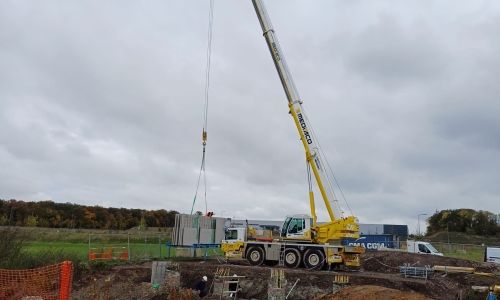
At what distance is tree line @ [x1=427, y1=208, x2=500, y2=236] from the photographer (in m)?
93.9

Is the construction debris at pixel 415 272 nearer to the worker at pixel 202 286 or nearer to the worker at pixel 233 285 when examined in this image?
the worker at pixel 233 285

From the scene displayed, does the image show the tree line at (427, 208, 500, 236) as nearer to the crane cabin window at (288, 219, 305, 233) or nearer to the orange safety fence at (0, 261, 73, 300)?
the crane cabin window at (288, 219, 305, 233)

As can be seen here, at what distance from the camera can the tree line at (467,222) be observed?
9388cm

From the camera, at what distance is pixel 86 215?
315 feet

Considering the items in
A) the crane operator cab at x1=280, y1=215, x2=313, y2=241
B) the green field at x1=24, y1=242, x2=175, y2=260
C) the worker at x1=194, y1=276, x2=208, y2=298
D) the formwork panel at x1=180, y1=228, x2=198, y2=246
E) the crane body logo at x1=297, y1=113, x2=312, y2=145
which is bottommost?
the worker at x1=194, y1=276, x2=208, y2=298

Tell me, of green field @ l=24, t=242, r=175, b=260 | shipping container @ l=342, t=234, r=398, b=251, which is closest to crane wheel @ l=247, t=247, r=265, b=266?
green field @ l=24, t=242, r=175, b=260

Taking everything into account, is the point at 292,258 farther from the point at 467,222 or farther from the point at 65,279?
the point at 467,222

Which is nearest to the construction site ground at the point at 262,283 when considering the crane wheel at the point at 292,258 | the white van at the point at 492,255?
the crane wheel at the point at 292,258

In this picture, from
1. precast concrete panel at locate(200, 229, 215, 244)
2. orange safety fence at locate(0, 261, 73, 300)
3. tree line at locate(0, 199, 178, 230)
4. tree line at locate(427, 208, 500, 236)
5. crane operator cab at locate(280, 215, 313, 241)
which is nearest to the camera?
orange safety fence at locate(0, 261, 73, 300)

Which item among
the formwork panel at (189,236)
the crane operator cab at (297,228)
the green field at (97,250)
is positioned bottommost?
the green field at (97,250)

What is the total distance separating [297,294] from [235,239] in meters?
8.88

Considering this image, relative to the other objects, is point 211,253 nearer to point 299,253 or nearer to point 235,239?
point 235,239

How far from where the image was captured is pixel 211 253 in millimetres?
41062

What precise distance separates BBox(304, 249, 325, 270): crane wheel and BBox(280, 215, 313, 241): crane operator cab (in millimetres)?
770
